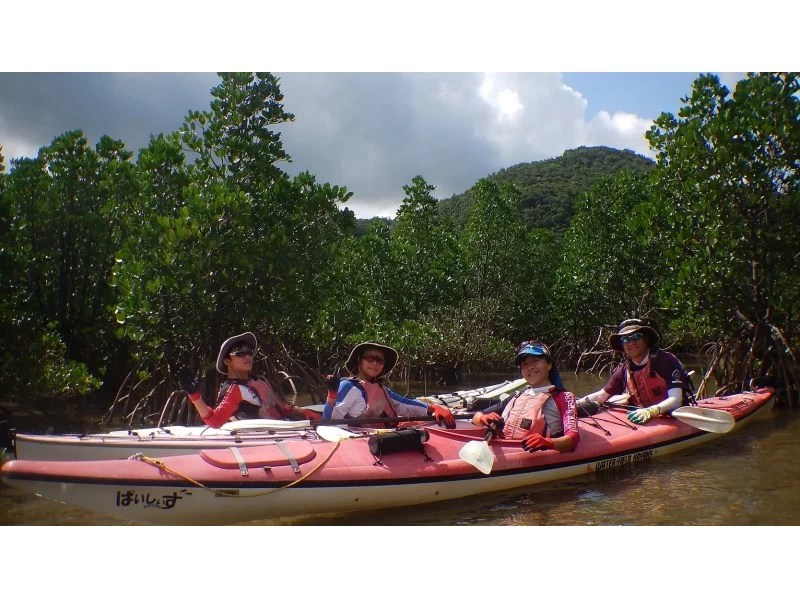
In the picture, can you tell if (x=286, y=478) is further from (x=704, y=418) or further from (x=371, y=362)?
(x=704, y=418)

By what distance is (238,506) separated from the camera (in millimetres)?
4430

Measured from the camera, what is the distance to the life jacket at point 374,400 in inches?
229

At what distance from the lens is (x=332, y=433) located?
5.22 m

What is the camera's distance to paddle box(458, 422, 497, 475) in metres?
5.14

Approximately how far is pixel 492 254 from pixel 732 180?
1035 cm

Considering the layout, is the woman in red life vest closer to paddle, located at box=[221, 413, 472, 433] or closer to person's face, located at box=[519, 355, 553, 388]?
person's face, located at box=[519, 355, 553, 388]

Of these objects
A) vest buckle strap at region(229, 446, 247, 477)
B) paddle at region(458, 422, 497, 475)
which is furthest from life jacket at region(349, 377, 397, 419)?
vest buckle strap at region(229, 446, 247, 477)

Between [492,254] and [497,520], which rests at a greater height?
[492,254]

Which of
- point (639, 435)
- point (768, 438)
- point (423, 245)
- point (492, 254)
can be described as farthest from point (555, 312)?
point (639, 435)

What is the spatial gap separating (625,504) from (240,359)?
354 cm

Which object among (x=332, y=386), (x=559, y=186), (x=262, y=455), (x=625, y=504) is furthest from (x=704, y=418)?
(x=559, y=186)

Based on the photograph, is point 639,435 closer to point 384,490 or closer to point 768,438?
point 768,438

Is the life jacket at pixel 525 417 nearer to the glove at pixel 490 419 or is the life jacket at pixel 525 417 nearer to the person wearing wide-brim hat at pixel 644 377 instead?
the glove at pixel 490 419

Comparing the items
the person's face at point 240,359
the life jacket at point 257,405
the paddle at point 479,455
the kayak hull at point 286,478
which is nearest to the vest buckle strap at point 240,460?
the kayak hull at point 286,478
